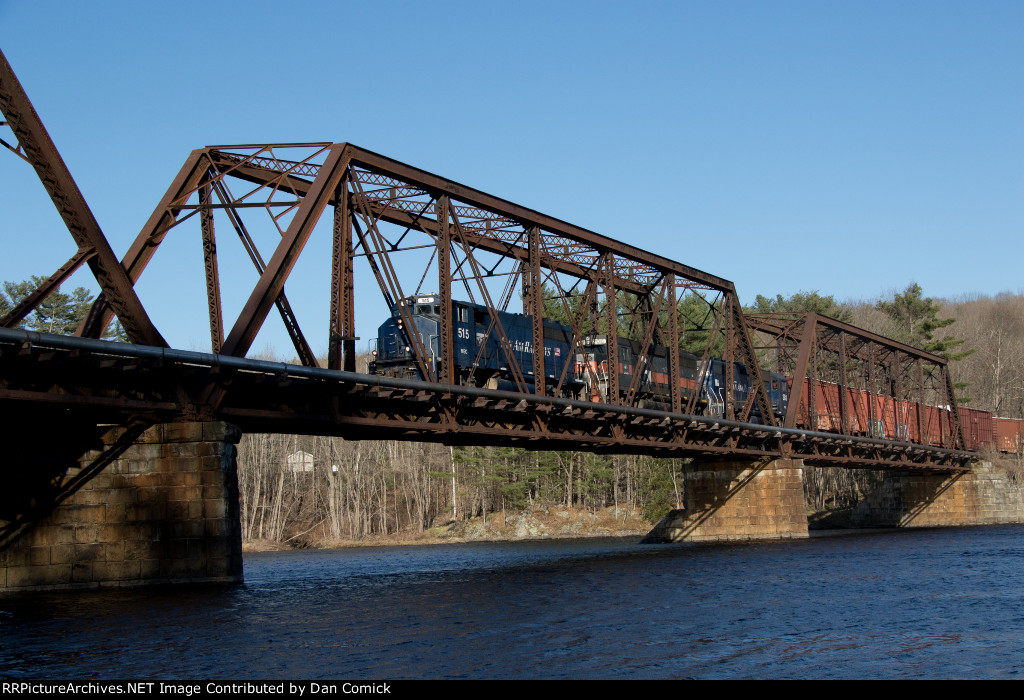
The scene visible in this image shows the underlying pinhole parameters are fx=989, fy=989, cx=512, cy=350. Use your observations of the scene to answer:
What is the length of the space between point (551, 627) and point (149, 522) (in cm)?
1147

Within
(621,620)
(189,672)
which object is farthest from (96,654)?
(621,620)

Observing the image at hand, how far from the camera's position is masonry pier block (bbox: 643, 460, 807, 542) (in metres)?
53.5

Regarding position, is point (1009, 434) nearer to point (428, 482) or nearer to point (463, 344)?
point (428, 482)

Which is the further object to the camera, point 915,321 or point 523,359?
point 915,321

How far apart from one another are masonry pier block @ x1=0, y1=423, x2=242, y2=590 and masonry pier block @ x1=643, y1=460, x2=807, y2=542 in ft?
114

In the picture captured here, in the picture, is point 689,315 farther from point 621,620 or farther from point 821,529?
point 621,620

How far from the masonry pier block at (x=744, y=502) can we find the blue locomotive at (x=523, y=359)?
378 centimetres

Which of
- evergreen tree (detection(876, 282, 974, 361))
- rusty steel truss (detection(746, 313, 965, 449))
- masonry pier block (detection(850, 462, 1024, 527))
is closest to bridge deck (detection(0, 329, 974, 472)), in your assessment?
rusty steel truss (detection(746, 313, 965, 449))

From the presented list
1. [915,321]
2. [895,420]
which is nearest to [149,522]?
[895,420]

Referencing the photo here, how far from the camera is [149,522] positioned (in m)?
25.5

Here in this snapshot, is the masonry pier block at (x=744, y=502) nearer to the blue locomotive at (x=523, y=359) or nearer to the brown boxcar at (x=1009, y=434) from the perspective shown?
the blue locomotive at (x=523, y=359)

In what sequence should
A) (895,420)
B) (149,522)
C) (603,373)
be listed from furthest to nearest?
(895,420)
(603,373)
(149,522)
